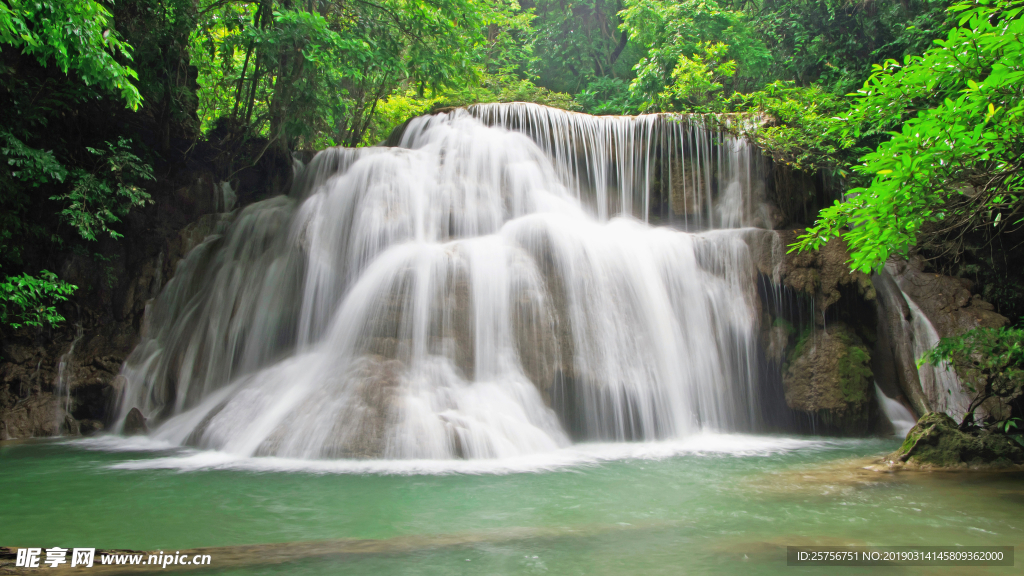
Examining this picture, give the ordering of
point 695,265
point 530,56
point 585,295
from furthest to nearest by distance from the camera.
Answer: point 530,56, point 695,265, point 585,295

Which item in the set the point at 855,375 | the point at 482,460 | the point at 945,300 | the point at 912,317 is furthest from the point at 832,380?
the point at 482,460

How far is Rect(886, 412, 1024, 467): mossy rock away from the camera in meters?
5.79

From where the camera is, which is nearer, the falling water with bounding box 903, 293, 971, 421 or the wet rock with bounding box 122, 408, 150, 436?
the wet rock with bounding box 122, 408, 150, 436

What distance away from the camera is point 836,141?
11.3m

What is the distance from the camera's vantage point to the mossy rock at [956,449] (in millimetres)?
5785

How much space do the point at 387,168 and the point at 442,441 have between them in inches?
243

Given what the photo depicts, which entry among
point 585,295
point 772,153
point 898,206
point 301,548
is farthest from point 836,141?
point 301,548

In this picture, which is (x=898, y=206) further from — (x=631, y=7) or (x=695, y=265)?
(x=631, y=7)

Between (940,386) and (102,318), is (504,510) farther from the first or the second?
(102,318)

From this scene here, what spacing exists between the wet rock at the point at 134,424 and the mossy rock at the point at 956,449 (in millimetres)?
10059

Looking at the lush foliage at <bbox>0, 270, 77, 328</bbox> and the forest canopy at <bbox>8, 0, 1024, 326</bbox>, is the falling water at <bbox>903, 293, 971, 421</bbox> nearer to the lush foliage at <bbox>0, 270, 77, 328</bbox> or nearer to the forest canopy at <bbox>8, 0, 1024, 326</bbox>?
the forest canopy at <bbox>8, 0, 1024, 326</bbox>

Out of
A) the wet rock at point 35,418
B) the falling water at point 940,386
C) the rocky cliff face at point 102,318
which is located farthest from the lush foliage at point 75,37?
the falling water at point 940,386

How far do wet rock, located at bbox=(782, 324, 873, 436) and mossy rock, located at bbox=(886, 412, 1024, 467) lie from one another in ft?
8.22

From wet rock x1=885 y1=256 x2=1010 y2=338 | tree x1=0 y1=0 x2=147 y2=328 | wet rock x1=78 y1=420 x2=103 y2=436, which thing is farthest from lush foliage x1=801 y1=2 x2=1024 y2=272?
wet rock x1=78 y1=420 x2=103 y2=436
